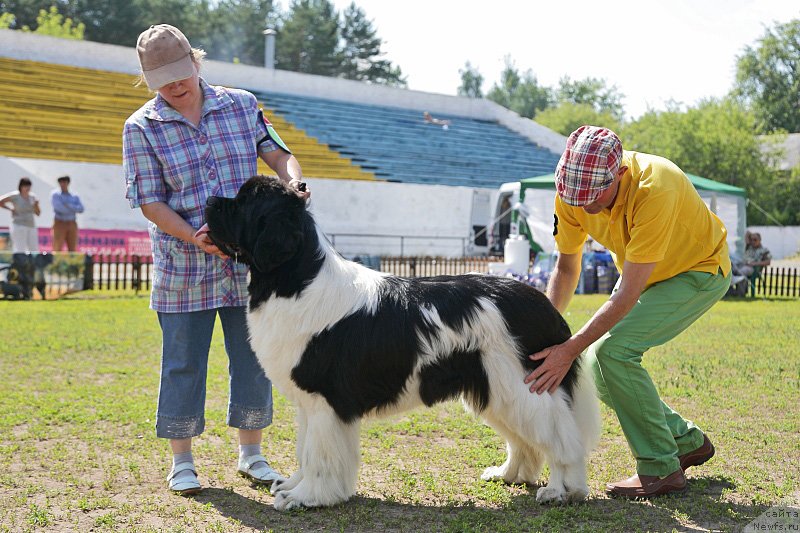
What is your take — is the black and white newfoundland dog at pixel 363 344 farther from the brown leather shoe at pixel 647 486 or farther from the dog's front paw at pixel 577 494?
the brown leather shoe at pixel 647 486

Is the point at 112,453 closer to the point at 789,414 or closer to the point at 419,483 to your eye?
the point at 419,483

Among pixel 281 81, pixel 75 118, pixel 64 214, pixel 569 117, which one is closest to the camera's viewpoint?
pixel 64 214

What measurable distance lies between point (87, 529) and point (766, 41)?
66982 millimetres

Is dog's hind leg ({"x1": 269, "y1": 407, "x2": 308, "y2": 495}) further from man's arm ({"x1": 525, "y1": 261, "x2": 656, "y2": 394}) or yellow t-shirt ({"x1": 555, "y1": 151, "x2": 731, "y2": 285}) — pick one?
yellow t-shirt ({"x1": 555, "y1": 151, "x2": 731, "y2": 285})

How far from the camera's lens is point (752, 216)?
1646 inches

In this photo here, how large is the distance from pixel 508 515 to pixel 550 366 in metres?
0.77

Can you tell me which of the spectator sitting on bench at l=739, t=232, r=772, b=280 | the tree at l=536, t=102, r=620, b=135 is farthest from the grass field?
the tree at l=536, t=102, r=620, b=135

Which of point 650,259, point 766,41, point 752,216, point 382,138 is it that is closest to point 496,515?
point 650,259

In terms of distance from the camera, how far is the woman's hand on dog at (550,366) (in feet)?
12.5

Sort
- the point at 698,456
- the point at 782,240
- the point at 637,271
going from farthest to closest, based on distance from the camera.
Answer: the point at 782,240 → the point at 698,456 → the point at 637,271

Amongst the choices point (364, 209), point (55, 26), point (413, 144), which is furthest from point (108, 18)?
point (364, 209)

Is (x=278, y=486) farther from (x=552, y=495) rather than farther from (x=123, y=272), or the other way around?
(x=123, y=272)

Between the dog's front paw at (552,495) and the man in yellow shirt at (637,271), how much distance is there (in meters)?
0.38

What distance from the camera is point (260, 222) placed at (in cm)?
367
